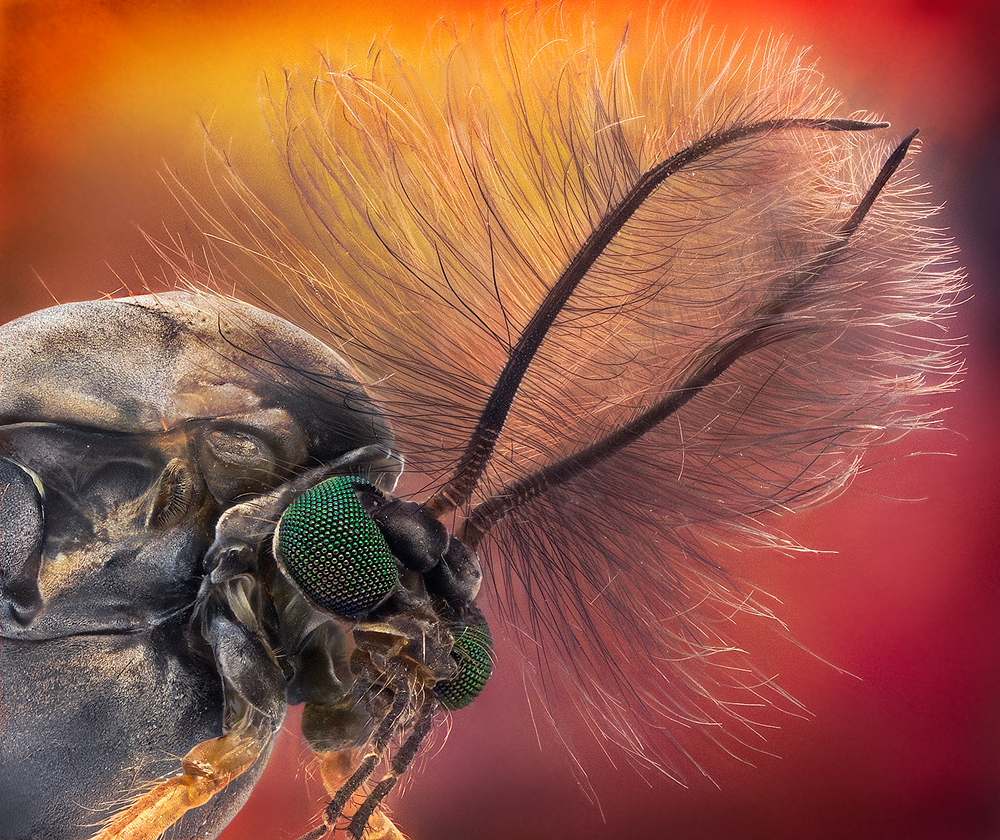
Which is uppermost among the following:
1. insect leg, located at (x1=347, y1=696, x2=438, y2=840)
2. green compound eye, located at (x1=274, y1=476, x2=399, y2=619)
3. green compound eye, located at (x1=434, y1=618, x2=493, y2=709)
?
green compound eye, located at (x1=274, y1=476, x2=399, y2=619)

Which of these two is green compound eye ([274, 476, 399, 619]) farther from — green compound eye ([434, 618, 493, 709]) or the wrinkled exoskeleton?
green compound eye ([434, 618, 493, 709])

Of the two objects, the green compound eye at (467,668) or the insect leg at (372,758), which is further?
the green compound eye at (467,668)

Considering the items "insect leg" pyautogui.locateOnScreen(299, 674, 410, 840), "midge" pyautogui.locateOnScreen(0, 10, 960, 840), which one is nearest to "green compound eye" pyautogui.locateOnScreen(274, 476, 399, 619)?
"midge" pyautogui.locateOnScreen(0, 10, 960, 840)

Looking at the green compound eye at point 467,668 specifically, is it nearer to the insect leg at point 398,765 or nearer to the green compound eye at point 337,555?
the insect leg at point 398,765

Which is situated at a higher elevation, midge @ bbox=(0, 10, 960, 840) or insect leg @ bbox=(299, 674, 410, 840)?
midge @ bbox=(0, 10, 960, 840)

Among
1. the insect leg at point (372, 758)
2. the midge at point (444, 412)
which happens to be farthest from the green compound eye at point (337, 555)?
the insect leg at point (372, 758)

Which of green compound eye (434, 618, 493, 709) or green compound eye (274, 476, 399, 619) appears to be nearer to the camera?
green compound eye (274, 476, 399, 619)

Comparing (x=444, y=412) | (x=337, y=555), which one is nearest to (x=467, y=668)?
(x=337, y=555)
